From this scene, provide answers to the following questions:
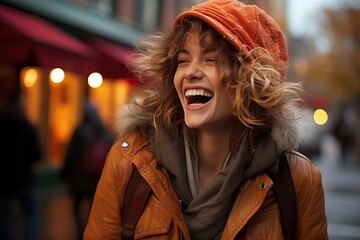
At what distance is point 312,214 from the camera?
2586 mm

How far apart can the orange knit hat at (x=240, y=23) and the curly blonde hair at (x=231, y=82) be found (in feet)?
0.17

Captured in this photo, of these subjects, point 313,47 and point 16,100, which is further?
point 313,47

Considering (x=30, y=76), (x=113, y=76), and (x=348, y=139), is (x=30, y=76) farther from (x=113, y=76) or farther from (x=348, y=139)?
(x=348, y=139)

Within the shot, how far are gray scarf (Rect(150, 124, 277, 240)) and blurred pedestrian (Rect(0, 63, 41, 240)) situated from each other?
399 centimetres

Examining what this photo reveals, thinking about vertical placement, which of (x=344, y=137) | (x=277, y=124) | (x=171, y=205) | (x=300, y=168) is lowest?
(x=344, y=137)

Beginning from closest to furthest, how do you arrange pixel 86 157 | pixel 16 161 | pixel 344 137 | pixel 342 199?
pixel 16 161
pixel 86 157
pixel 342 199
pixel 344 137

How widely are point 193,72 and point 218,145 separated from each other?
40 cm

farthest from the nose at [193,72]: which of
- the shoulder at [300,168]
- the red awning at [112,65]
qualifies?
the red awning at [112,65]

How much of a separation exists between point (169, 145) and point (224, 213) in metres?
0.39

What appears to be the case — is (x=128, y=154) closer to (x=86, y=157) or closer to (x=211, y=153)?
(x=211, y=153)

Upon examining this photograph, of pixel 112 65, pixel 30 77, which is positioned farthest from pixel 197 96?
pixel 30 77

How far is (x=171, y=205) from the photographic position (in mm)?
2475

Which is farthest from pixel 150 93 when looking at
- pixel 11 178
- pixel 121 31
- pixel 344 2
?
pixel 344 2

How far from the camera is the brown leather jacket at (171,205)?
8.11 ft
